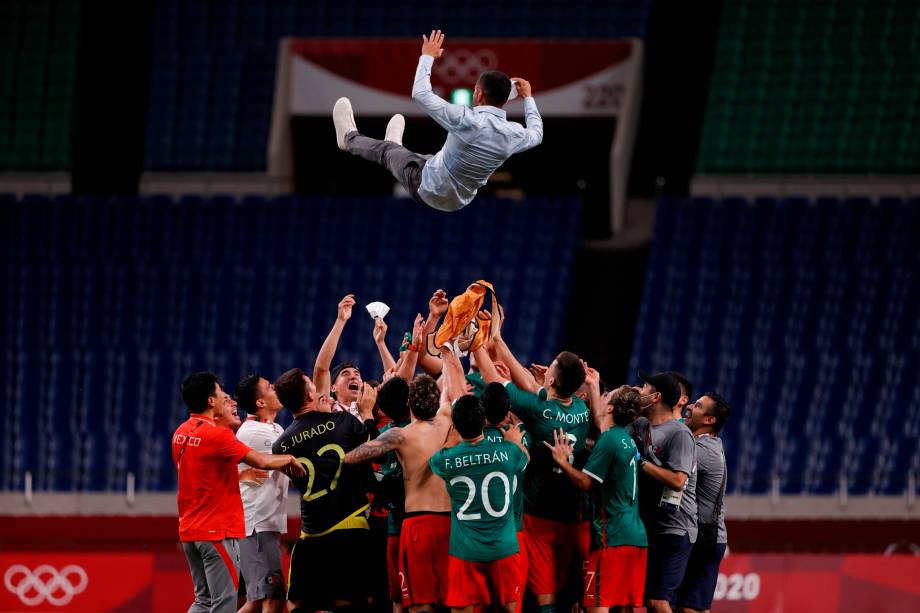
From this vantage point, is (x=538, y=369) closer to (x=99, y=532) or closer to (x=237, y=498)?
(x=237, y=498)

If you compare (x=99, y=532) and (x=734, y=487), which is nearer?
(x=99, y=532)

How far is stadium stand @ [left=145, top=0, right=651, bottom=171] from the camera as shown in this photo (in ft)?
68.9

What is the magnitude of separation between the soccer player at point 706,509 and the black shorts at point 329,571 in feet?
8.36

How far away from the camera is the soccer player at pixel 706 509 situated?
28.8ft

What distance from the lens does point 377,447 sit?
7.52 m

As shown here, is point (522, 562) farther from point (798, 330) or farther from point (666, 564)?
point (798, 330)

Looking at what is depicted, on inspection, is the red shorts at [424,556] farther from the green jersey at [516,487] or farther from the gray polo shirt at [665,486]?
the gray polo shirt at [665,486]

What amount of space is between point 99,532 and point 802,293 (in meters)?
10.8

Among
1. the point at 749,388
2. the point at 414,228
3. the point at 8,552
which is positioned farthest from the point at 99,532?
the point at 749,388

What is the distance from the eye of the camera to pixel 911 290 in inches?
706

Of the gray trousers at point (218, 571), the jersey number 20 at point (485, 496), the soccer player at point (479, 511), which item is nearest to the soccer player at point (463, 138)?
the soccer player at point (479, 511)

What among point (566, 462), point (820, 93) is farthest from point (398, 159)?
point (820, 93)

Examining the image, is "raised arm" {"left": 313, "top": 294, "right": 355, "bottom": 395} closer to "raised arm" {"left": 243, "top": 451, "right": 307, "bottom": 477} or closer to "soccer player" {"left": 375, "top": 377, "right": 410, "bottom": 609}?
"soccer player" {"left": 375, "top": 377, "right": 410, "bottom": 609}

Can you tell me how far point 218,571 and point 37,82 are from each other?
15683mm
